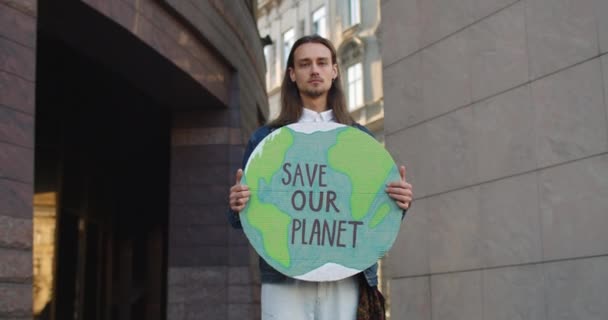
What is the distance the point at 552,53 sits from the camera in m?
6.20

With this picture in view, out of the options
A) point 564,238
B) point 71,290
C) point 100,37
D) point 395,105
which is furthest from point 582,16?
point 71,290

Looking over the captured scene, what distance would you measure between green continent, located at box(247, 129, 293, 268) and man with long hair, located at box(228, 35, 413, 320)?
0.15ft

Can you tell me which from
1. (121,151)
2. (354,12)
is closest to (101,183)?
(121,151)

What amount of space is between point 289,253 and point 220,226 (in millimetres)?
9156

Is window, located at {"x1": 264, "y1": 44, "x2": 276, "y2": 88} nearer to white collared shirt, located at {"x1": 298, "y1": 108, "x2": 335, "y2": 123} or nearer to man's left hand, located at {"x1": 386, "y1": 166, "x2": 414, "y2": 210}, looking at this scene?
A: white collared shirt, located at {"x1": 298, "y1": 108, "x2": 335, "y2": 123}

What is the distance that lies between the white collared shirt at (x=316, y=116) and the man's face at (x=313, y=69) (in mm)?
73

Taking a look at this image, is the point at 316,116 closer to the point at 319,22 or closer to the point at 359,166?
the point at 359,166

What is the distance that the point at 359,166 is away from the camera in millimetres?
3240

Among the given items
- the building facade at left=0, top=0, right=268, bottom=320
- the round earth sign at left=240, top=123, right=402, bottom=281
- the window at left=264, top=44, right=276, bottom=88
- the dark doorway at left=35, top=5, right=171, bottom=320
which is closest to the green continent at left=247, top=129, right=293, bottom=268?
the round earth sign at left=240, top=123, right=402, bottom=281

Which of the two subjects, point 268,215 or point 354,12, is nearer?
point 268,215

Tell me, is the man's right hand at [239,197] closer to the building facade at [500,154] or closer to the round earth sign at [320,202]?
the round earth sign at [320,202]

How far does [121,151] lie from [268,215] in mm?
14890

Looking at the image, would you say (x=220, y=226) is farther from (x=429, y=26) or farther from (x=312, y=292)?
(x=312, y=292)

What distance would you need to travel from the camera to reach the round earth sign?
10.2 ft
